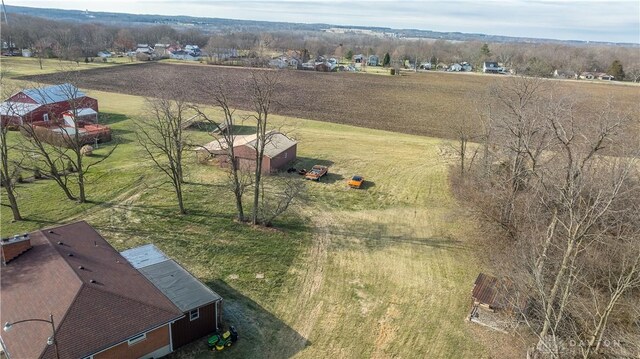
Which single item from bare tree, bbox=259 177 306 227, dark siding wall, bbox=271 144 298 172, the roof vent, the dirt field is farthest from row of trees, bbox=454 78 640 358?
the dirt field

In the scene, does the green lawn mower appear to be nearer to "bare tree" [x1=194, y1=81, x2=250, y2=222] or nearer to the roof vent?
the roof vent

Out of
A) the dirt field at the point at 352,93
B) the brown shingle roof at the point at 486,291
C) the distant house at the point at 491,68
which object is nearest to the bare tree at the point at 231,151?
the brown shingle roof at the point at 486,291

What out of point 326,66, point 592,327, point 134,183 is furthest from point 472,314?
point 326,66

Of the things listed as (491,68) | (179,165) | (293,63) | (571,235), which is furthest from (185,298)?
(491,68)

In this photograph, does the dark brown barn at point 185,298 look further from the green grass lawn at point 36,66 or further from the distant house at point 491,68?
the distant house at point 491,68

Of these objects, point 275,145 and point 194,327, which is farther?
point 275,145

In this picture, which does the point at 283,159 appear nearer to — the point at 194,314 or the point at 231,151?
the point at 231,151

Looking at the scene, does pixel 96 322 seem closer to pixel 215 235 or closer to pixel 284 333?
pixel 284 333
